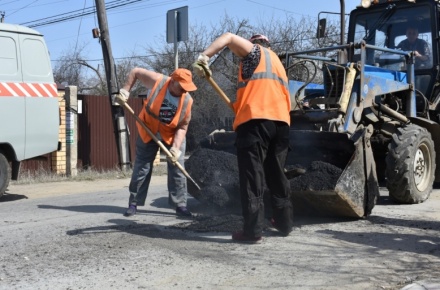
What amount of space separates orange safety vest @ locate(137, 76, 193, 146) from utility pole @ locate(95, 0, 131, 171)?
21.0 feet

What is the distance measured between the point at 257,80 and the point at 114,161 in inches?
396

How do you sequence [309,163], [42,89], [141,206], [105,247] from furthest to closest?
1. [42,89]
2. [141,206]
3. [309,163]
4. [105,247]

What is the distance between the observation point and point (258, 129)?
18.7ft

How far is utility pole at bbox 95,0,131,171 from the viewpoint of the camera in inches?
539

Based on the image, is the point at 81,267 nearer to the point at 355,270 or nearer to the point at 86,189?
the point at 355,270

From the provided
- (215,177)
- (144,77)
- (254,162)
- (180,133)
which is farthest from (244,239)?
(144,77)

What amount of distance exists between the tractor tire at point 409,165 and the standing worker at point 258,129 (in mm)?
2516

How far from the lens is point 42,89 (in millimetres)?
9859

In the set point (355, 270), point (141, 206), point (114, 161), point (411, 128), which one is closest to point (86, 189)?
point (141, 206)

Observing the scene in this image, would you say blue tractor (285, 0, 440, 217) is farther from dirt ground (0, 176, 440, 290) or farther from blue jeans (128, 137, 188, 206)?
blue jeans (128, 137, 188, 206)

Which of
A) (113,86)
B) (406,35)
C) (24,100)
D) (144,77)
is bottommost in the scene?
(24,100)

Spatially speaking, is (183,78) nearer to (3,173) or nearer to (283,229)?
(283,229)

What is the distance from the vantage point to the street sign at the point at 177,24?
1223cm

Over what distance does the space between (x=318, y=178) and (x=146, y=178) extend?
1.99 meters
